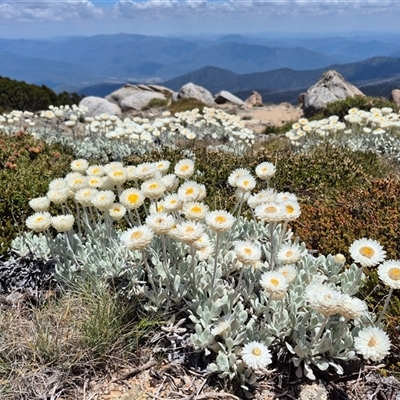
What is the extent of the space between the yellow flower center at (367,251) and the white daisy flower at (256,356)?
2.49ft

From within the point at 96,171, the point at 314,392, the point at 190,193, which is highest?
the point at 190,193

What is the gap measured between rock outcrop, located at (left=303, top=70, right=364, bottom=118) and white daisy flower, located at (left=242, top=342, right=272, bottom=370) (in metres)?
20.6

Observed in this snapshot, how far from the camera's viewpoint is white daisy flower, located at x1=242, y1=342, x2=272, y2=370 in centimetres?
229

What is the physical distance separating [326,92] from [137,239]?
2147cm

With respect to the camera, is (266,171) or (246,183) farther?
(266,171)

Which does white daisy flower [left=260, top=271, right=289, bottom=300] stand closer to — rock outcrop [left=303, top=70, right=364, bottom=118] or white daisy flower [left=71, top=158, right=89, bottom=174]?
white daisy flower [left=71, top=158, right=89, bottom=174]

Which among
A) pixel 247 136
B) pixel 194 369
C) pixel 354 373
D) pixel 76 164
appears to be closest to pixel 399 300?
pixel 354 373

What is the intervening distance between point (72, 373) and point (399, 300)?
2.34 m

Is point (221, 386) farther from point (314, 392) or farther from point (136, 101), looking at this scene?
point (136, 101)

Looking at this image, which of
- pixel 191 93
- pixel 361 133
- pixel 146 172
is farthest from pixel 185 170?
pixel 191 93

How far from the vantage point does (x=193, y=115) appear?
12.2 m

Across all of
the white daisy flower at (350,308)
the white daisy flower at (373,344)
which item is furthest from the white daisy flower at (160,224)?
the white daisy flower at (373,344)

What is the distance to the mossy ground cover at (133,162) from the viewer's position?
2.70 meters

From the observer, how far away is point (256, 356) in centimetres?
231
